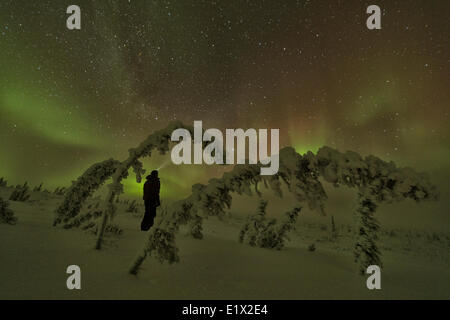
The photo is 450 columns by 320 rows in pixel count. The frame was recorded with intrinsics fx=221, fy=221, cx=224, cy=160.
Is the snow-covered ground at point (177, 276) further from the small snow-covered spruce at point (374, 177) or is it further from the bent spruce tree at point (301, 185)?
the small snow-covered spruce at point (374, 177)

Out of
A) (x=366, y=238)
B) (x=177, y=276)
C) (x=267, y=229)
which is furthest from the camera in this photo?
(x=267, y=229)

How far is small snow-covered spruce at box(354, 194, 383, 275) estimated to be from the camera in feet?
12.9

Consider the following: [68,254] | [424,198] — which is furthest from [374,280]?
[68,254]

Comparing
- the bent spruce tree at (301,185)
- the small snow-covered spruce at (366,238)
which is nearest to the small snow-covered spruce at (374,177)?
the bent spruce tree at (301,185)

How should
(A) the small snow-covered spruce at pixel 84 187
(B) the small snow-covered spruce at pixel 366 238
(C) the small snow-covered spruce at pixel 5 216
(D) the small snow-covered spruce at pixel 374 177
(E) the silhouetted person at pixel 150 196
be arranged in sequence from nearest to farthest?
(D) the small snow-covered spruce at pixel 374 177 < (B) the small snow-covered spruce at pixel 366 238 < (A) the small snow-covered spruce at pixel 84 187 < (C) the small snow-covered spruce at pixel 5 216 < (E) the silhouetted person at pixel 150 196

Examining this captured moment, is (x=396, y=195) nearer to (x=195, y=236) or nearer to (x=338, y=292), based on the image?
(x=338, y=292)

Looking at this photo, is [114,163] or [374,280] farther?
[114,163]

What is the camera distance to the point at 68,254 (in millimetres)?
3531

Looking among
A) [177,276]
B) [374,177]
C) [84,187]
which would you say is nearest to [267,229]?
[177,276]

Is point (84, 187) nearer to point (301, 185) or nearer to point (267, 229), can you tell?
point (267, 229)

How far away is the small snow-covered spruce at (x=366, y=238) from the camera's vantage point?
12.9 feet

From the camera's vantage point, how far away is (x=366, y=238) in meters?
3.96

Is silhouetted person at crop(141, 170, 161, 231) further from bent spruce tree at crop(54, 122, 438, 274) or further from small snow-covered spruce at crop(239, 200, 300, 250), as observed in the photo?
bent spruce tree at crop(54, 122, 438, 274)

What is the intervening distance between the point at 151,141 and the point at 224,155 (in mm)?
1390
